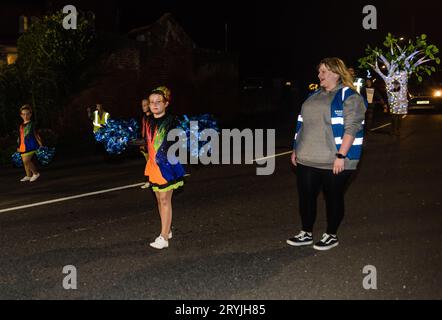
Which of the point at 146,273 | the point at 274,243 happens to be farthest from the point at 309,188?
the point at 146,273

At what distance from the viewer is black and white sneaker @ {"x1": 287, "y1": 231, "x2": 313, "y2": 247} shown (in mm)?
5877

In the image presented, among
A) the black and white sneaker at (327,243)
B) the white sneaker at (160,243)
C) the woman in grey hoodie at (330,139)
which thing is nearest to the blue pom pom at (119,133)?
the white sneaker at (160,243)

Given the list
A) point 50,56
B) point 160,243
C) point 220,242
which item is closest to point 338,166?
point 220,242

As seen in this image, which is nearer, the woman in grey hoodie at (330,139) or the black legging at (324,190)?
the woman in grey hoodie at (330,139)

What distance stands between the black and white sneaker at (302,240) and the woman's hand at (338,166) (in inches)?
34.2

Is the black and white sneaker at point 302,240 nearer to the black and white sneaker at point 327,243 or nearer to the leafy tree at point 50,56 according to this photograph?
the black and white sneaker at point 327,243

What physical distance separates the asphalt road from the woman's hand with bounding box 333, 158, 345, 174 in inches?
33.0

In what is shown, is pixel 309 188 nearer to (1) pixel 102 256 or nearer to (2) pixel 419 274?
(2) pixel 419 274

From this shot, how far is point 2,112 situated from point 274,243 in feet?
41.5

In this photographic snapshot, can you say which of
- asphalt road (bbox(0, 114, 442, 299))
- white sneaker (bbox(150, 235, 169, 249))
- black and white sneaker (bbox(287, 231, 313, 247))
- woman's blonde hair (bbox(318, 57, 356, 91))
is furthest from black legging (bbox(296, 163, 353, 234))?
white sneaker (bbox(150, 235, 169, 249))

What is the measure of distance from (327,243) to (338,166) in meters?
0.87

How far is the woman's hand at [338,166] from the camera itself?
5.37 meters

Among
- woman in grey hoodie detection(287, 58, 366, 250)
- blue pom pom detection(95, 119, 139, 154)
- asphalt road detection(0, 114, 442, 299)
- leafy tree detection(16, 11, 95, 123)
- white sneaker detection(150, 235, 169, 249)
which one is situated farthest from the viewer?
leafy tree detection(16, 11, 95, 123)

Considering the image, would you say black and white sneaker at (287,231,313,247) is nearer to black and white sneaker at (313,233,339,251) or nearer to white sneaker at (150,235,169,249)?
black and white sneaker at (313,233,339,251)
